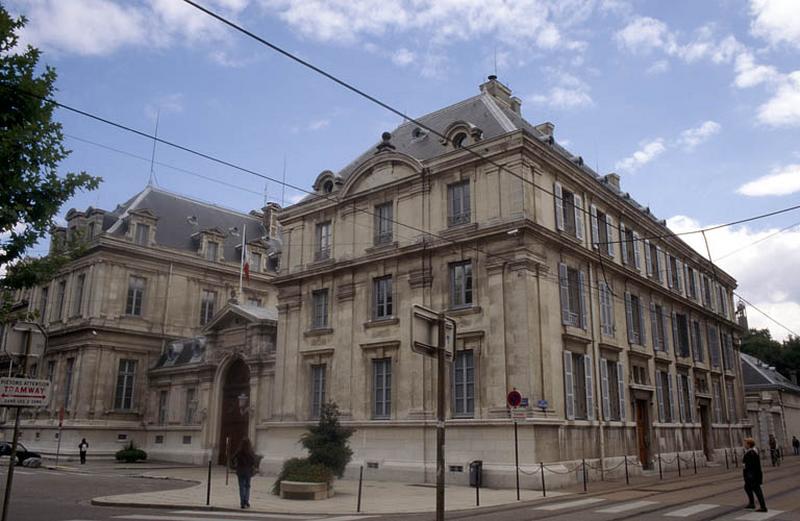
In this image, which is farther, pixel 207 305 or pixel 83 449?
pixel 207 305

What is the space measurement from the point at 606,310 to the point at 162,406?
26.7 m

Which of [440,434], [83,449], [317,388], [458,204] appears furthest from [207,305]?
[440,434]

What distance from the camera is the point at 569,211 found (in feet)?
85.1

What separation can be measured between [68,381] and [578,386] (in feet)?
105

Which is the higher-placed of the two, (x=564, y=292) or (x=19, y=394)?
(x=564, y=292)

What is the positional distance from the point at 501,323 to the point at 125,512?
1276cm

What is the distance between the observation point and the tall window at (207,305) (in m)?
45.0

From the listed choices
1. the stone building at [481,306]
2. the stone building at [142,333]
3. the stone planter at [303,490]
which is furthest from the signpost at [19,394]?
the stone building at [142,333]

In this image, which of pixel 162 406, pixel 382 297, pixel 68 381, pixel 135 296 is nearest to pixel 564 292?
pixel 382 297

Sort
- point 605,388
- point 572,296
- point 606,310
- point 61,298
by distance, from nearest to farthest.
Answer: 1. point 572,296
2. point 605,388
3. point 606,310
4. point 61,298

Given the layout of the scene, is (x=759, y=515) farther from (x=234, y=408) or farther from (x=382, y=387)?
(x=234, y=408)

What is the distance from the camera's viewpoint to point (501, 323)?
2234 cm

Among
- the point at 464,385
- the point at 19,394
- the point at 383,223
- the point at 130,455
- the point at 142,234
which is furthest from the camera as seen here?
the point at 142,234

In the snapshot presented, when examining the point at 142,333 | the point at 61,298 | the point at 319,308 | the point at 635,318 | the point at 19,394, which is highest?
the point at 61,298
